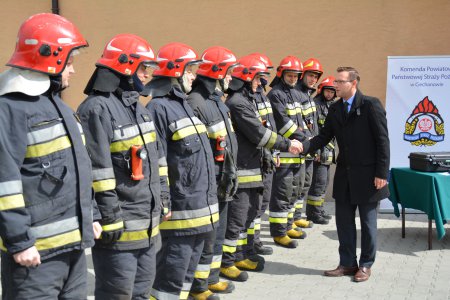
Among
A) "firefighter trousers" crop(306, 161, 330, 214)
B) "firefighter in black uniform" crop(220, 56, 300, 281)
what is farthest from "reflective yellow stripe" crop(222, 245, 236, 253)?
"firefighter trousers" crop(306, 161, 330, 214)

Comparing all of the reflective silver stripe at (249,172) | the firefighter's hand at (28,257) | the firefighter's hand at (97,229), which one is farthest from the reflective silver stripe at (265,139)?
the firefighter's hand at (28,257)

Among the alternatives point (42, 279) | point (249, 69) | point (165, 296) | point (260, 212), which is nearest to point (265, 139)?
point (249, 69)

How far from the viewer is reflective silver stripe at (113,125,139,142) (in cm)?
387

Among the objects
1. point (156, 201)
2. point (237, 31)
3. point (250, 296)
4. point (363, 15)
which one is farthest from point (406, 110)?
point (156, 201)

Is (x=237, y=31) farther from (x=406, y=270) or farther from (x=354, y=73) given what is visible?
(x=406, y=270)

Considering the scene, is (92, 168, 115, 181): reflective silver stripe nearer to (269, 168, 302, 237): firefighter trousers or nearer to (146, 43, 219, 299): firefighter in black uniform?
(146, 43, 219, 299): firefighter in black uniform

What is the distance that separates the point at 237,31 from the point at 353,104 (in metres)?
4.73

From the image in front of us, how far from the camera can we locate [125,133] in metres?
3.90

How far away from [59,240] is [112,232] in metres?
0.55

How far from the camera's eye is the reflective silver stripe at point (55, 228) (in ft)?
10.2

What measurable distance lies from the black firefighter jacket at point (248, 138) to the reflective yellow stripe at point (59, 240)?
3.03 m

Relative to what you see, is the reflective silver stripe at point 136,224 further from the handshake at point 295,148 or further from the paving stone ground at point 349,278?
the handshake at point 295,148

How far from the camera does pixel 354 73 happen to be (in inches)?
251

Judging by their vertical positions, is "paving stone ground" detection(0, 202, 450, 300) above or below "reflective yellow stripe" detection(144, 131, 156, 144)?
below
